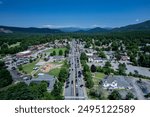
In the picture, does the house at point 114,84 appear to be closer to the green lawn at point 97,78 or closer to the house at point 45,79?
the green lawn at point 97,78

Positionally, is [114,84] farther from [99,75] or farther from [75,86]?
[99,75]

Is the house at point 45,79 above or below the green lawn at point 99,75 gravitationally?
above

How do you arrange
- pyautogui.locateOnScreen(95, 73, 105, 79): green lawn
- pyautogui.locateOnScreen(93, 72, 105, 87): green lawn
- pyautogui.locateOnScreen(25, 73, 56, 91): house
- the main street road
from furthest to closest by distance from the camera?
pyautogui.locateOnScreen(95, 73, 105, 79): green lawn → pyautogui.locateOnScreen(93, 72, 105, 87): green lawn → pyautogui.locateOnScreen(25, 73, 56, 91): house → the main street road

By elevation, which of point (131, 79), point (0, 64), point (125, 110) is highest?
point (125, 110)

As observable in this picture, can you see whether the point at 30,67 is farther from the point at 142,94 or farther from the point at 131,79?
the point at 142,94

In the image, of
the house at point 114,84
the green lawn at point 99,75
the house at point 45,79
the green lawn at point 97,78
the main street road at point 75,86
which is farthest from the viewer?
the green lawn at point 99,75

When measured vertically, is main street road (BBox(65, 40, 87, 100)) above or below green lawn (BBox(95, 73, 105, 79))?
above

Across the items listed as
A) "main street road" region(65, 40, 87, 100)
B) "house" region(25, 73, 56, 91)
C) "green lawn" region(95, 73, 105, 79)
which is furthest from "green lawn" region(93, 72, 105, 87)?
"house" region(25, 73, 56, 91)

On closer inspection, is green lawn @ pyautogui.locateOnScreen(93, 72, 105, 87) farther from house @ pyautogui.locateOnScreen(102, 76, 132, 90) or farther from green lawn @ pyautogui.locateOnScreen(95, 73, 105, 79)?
house @ pyautogui.locateOnScreen(102, 76, 132, 90)

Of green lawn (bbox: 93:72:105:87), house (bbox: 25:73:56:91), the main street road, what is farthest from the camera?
green lawn (bbox: 93:72:105:87)

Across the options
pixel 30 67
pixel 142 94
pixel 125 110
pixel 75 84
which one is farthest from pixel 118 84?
pixel 125 110

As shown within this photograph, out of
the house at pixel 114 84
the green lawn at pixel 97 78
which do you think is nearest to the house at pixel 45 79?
the green lawn at pixel 97 78
